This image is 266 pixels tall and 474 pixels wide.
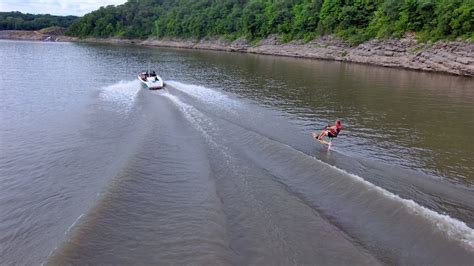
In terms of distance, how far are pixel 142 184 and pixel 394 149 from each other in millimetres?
14942

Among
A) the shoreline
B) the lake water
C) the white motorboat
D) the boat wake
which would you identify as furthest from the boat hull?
the shoreline

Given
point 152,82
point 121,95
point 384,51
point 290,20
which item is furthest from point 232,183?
point 290,20

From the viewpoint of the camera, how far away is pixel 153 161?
18641mm

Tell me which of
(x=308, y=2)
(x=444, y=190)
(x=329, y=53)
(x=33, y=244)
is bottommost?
(x=33, y=244)

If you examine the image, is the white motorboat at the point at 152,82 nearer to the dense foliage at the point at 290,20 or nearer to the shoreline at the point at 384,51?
the shoreline at the point at 384,51

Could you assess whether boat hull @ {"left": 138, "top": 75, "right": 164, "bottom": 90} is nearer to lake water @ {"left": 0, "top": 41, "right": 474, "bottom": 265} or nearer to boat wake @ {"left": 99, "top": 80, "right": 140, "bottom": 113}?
boat wake @ {"left": 99, "top": 80, "right": 140, "bottom": 113}

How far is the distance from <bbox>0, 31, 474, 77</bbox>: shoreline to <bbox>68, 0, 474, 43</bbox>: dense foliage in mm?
2083

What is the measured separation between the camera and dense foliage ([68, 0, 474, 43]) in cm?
6109

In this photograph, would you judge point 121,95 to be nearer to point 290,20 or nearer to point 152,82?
point 152,82

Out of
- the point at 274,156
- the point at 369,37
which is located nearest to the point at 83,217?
the point at 274,156

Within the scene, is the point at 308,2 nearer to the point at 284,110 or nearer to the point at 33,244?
the point at 284,110

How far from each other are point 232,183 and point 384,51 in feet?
207

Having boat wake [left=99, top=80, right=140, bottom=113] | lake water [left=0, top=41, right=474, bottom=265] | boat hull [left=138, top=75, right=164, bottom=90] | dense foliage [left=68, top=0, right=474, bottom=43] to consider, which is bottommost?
lake water [left=0, top=41, right=474, bottom=265]

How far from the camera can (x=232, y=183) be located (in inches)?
631
